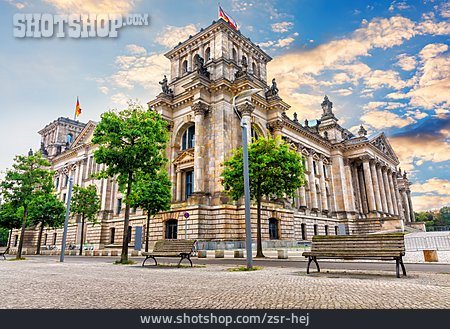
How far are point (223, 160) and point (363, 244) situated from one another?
23.3m

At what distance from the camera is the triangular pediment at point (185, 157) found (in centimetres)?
3484

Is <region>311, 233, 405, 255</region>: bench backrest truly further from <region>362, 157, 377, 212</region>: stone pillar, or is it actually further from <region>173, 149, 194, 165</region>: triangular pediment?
<region>362, 157, 377, 212</region>: stone pillar

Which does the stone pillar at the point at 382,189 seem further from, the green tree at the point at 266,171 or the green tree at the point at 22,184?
the green tree at the point at 22,184

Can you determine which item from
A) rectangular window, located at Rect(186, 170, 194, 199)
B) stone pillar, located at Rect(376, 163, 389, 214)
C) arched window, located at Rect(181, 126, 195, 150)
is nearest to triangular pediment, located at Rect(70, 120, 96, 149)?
arched window, located at Rect(181, 126, 195, 150)

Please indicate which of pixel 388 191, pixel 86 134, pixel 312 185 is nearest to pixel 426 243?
pixel 312 185

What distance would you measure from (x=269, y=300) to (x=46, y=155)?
72.9 metres

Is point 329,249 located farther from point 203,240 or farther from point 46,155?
point 46,155

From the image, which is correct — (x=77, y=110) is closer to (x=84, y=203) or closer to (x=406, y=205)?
(x=84, y=203)

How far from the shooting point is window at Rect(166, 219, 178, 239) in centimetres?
3197

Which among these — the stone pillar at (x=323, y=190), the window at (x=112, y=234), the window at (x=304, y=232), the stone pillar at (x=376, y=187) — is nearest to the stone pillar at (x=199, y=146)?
the window at (x=304, y=232)

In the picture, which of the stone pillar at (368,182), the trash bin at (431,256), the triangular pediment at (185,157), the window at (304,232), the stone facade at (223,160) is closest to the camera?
the trash bin at (431,256)

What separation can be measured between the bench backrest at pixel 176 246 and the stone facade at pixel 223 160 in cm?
1537

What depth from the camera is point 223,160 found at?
31.2m
